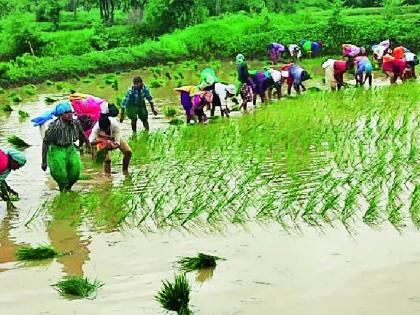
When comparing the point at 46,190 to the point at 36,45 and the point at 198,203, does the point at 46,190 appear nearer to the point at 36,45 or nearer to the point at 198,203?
the point at 198,203

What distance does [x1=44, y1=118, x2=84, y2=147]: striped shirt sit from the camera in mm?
7973

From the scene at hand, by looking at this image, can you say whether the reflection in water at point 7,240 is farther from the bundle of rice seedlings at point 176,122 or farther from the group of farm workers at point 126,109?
the bundle of rice seedlings at point 176,122

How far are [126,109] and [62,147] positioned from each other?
4.01 meters

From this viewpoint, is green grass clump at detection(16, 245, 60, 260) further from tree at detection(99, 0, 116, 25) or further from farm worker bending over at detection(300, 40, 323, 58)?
tree at detection(99, 0, 116, 25)

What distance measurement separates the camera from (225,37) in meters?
31.0

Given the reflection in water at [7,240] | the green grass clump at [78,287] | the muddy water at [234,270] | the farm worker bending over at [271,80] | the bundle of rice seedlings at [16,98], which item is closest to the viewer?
the muddy water at [234,270]

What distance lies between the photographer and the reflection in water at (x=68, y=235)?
237 inches

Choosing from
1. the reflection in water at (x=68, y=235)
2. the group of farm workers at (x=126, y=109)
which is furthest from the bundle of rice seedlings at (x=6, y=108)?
the reflection in water at (x=68, y=235)

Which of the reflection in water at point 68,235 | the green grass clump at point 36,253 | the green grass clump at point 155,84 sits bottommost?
the green grass clump at point 155,84

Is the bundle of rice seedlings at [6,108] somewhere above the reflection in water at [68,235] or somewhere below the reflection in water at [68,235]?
below

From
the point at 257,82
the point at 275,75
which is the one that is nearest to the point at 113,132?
the point at 257,82

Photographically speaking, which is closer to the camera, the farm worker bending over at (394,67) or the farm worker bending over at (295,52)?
the farm worker bending over at (394,67)

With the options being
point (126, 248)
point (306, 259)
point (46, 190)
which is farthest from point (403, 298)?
point (46, 190)

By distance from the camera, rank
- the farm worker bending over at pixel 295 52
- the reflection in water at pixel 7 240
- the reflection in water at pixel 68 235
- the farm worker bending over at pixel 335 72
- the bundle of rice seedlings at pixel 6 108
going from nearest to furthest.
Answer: the reflection in water at pixel 68 235
the reflection in water at pixel 7 240
the farm worker bending over at pixel 335 72
the bundle of rice seedlings at pixel 6 108
the farm worker bending over at pixel 295 52
